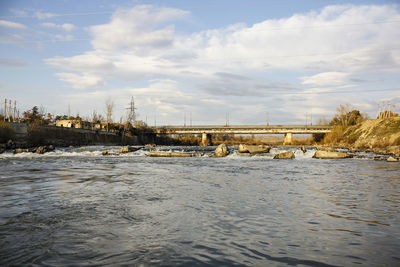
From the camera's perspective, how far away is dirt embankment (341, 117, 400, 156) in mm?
53141

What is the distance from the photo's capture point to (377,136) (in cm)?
6094

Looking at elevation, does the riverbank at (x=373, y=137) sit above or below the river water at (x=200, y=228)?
above

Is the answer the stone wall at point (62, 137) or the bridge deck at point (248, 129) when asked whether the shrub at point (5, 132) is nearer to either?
the stone wall at point (62, 137)

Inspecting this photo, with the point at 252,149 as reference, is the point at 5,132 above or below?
above

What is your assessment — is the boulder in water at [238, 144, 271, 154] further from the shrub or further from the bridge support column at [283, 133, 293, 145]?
the bridge support column at [283, 133, 293, 145]

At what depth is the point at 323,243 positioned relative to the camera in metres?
5.28

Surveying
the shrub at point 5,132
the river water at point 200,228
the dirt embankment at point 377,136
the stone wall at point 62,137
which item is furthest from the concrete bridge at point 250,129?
the river water at point 200,228

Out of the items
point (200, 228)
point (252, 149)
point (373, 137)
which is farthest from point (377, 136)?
point (200, 228)

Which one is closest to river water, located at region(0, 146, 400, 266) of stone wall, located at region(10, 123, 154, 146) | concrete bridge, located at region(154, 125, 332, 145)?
stone wall, located at region(10, 123, 154, 146)

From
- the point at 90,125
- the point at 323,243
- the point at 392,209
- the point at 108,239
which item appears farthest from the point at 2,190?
the point at 90,125

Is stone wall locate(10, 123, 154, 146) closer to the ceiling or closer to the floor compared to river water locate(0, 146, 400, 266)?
closer to the ceiling

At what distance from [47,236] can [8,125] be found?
59.4m

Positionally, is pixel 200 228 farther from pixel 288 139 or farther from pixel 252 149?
pixel 288 139

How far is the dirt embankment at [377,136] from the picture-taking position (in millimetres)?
53141
